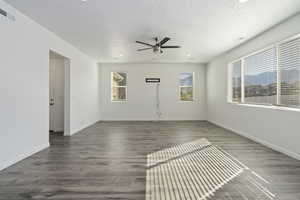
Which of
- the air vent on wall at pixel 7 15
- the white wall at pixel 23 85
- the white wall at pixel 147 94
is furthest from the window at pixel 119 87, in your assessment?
the air vent on wall at pixel 7 15

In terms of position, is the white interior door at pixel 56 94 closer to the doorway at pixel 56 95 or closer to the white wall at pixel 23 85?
the doorway at pixel 56 95

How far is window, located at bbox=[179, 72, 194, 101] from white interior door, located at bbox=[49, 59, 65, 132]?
5.45 metres

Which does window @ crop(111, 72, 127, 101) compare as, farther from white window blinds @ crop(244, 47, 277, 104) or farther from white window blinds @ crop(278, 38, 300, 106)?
white window blinds @ crop(278, 38, 300, 106)

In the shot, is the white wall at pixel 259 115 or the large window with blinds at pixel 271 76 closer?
the white wall at pixel 259 115

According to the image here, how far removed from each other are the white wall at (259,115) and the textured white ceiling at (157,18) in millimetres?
278

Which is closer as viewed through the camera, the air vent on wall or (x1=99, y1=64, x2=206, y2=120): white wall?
the air vent on wall

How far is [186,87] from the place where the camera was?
31.2 ft

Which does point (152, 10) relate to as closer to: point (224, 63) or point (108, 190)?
point (108, 190)

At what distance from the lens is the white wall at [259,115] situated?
3.64 meters

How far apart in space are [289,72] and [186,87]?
572cm

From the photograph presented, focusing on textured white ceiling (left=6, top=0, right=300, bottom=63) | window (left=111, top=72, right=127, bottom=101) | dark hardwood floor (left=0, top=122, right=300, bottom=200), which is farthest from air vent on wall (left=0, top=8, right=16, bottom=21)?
window (left=111, top=72, right=127, bottom=101)

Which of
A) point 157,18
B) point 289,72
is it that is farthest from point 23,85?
point 289,72

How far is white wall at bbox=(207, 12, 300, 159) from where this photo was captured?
3.64 m

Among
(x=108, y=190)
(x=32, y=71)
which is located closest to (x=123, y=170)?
(x=108, y=190)
